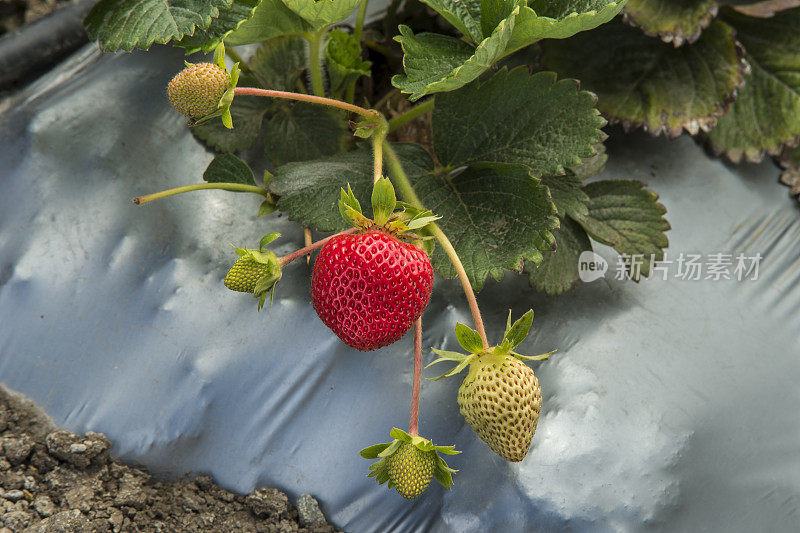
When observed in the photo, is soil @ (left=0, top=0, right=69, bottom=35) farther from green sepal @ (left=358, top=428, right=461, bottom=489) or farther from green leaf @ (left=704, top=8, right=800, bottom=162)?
green leaf @ (left=704, top=8, right=800, bottom=162)

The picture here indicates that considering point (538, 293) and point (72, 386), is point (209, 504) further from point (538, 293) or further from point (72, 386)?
point (538, 293)

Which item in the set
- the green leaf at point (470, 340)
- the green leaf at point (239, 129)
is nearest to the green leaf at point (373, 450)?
the green leaf at point (470, 340)

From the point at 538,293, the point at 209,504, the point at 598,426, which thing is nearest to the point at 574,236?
the point at 538,293

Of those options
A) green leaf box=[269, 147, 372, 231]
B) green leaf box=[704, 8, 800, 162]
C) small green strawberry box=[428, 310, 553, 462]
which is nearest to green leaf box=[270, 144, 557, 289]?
green leaf box=[269, 147, 372, 231]

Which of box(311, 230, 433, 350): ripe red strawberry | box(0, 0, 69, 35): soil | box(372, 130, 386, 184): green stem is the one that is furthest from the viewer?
box(0, 0, 69, 35): soil

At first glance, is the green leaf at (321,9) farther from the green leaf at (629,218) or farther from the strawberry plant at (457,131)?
the green leaf at (629,218)

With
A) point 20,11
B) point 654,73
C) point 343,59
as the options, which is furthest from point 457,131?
point 20,11

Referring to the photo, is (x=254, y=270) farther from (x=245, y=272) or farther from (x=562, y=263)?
(x=562, y=263)
